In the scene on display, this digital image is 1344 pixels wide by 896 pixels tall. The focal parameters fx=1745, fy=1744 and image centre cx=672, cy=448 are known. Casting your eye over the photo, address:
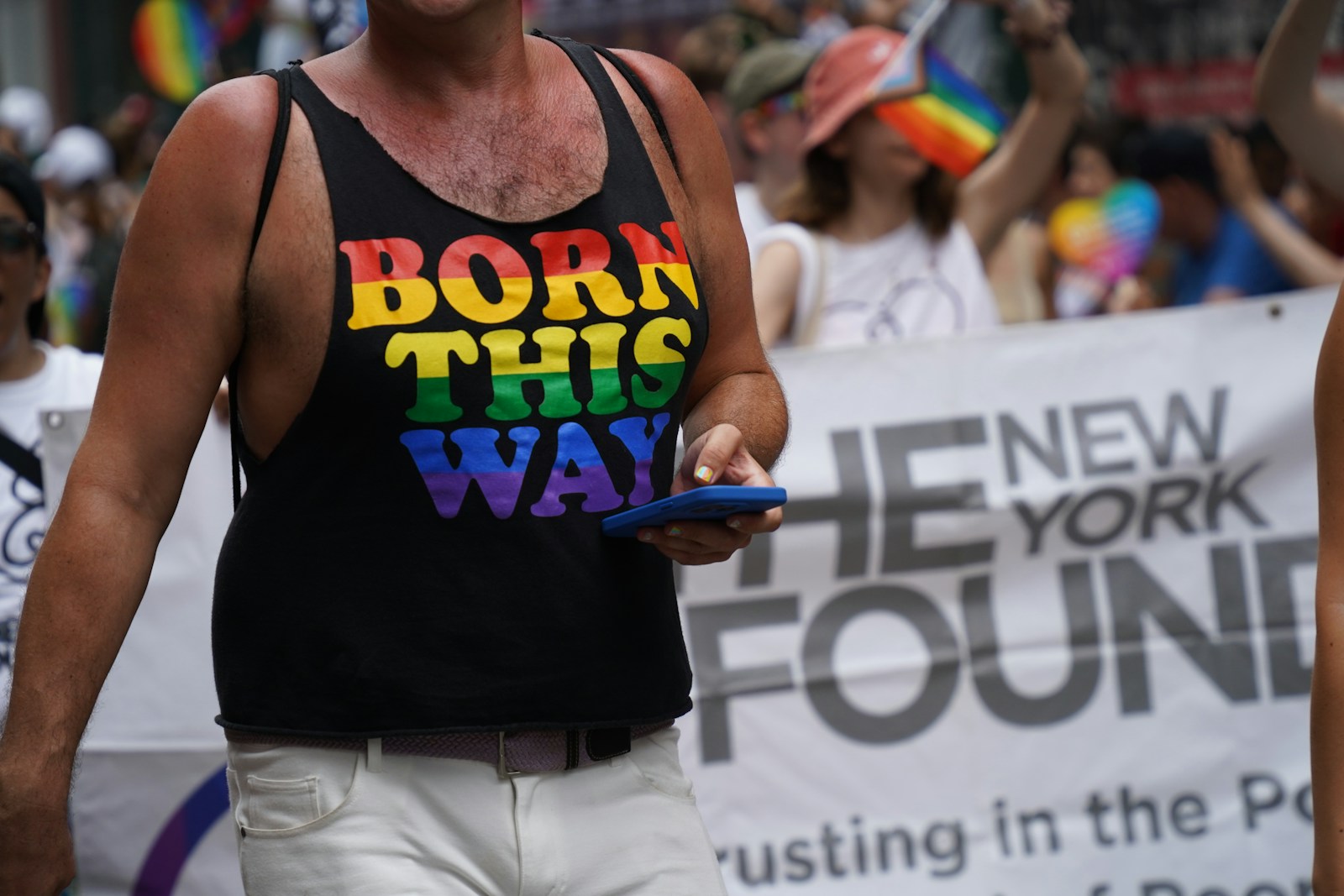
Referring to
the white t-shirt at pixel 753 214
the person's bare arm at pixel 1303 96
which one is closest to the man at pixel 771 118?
the white t-shirt at pixel 753 214

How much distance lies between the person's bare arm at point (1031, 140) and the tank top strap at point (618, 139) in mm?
2613

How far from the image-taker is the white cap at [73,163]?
479 inches

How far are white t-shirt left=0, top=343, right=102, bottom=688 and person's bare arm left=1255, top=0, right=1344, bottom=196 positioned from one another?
2.70m

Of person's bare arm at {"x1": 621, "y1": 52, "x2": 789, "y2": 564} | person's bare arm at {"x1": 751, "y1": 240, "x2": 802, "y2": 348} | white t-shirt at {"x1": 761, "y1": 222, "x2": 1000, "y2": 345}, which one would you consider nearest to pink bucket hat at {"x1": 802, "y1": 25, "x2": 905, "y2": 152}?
white t-shirt at {"x1": 761, "y1": 222, "x2": 1000, "y2": 345}

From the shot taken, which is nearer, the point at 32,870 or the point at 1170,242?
the point at 32,870

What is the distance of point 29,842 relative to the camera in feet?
6.58

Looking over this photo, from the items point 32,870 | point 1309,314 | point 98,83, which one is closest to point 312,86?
point 32,870

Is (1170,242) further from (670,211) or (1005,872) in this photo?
(670,211)

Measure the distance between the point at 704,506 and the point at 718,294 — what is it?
513mm

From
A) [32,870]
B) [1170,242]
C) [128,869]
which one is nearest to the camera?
[32,870]

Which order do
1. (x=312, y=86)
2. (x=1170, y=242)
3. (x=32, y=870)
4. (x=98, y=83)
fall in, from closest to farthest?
(x=32, y=870), (x=312, y=86), (x=1170, y=242), (x=98, y=83)

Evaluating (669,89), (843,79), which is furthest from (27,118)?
(669,89)

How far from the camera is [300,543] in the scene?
2.13m

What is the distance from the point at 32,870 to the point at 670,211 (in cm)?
113
